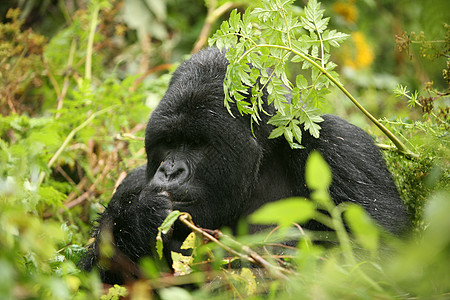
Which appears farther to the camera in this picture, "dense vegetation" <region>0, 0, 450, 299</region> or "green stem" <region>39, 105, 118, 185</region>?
"green stem" <region>39, 105, 118, 185</region>

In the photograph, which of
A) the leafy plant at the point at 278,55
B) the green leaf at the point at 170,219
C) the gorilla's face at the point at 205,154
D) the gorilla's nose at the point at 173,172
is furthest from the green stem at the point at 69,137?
the green leaf at the point at 170,219

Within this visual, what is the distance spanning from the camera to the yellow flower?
24.5 feet

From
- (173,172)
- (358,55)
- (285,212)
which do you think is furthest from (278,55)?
(358,55)

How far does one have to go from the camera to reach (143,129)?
433cm

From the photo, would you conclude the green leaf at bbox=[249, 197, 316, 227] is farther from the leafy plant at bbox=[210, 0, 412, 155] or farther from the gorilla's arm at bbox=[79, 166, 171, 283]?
the gorilla's arm at bbox=[79, 166, 171, 283]

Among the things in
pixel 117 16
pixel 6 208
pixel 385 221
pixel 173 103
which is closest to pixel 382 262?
pixel 385 221

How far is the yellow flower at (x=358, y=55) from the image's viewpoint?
7461 mm

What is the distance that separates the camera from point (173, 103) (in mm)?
2637

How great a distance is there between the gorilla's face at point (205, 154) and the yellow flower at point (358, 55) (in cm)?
534

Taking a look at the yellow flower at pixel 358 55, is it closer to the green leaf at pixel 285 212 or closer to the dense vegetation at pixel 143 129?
the dense vegetation at pixel 143 129

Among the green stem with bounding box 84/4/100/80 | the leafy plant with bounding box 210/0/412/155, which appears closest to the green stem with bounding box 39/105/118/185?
the green stem with bounding box 84/4/100/80

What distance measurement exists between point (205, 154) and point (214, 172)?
107 millimetres

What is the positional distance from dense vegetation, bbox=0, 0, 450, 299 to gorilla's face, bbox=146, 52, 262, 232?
0.19 m

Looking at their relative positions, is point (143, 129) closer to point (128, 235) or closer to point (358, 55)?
point (128, 235)
